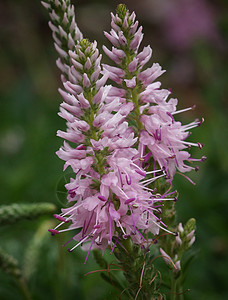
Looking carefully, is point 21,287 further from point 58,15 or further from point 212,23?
point 212,23

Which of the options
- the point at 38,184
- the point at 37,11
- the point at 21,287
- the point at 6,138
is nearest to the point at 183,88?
the point at 37,11

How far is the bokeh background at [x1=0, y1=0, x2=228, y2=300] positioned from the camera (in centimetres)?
263

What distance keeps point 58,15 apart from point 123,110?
50 cm

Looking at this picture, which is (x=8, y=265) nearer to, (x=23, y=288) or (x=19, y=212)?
(x=23, y=288)

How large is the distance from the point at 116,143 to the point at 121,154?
0.16ft

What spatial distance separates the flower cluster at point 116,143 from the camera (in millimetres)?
1381

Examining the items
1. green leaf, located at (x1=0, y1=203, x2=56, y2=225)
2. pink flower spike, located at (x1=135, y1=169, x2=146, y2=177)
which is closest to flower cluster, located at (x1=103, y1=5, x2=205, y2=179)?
pink flower spike, located at (x1=135, y1=169, x2=146, y2=177)

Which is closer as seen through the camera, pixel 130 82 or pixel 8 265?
pixel 130 82

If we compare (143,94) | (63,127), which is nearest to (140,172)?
(143,94)

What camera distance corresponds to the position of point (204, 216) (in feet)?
10.9

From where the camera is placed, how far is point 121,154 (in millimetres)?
1404

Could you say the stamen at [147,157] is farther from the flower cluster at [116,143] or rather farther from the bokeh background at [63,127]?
the bokeh background at [63,127]

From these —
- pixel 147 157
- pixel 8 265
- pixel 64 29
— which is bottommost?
pixel 8 265

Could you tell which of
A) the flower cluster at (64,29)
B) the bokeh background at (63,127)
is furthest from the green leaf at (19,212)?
the flower cluster at (64,29)
